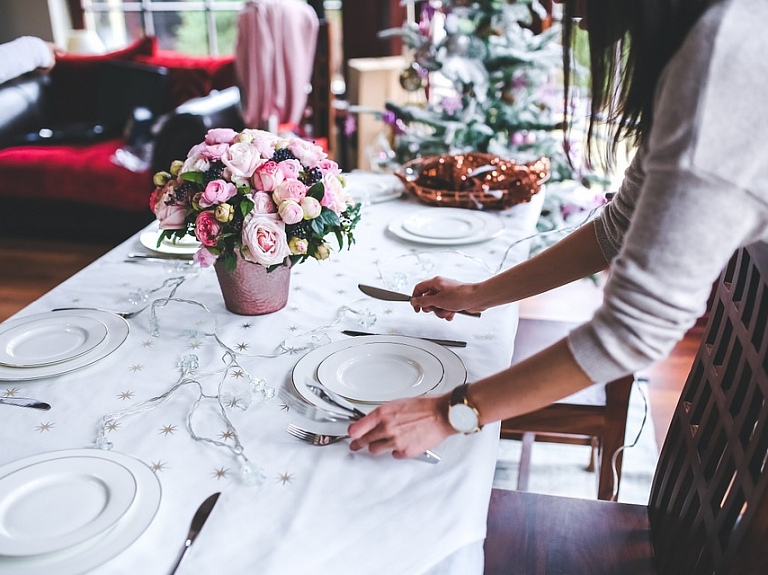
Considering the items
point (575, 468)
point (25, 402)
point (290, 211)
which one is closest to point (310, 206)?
point (290, 211)

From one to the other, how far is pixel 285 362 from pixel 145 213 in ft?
9.72

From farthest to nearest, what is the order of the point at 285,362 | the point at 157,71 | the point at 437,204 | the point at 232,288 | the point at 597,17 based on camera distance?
the point at 157,71 < the point at 437,204 < the point at 232,288 < the point at 285,362 < the point at 597,17

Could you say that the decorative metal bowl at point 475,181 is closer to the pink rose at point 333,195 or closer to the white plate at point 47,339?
the pink rose at point 333,195

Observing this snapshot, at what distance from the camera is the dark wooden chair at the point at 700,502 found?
79 centimetres

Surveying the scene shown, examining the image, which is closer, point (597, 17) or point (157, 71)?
point (597, 17)

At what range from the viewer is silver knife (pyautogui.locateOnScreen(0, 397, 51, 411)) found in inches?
34.4

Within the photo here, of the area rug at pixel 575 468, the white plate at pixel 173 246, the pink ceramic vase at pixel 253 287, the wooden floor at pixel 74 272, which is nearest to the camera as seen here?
the pink ceramic vase at pixel 253 287

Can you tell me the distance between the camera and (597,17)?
0.77 meters

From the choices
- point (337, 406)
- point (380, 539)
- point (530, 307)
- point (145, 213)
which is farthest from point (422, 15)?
point (380, 539)

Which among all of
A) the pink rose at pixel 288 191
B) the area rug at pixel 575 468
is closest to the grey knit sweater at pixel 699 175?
the pink rose at pixel 288 191

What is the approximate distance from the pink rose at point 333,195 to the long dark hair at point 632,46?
39 cm

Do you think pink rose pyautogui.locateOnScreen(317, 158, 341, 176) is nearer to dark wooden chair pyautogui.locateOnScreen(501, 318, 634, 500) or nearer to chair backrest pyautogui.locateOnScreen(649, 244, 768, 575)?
chair backrest pyautogui.locateOnScreen(649, 244, 768, 575)

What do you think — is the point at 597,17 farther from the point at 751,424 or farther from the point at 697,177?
the point at 751,424

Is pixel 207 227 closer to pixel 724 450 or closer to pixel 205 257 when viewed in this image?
pixel 205 257
